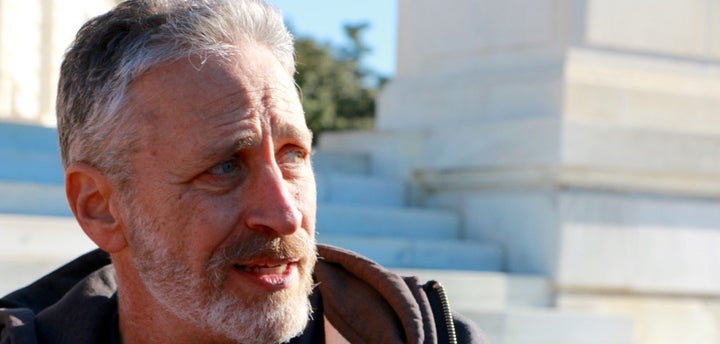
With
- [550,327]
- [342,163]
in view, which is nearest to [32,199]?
[550,327]

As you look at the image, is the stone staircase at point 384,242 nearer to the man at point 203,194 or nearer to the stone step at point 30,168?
the stone step at point 30,168

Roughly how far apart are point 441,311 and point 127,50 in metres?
0.79

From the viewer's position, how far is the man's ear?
2598 millimetres

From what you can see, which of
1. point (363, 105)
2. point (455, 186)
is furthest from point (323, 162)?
point (363, 105)

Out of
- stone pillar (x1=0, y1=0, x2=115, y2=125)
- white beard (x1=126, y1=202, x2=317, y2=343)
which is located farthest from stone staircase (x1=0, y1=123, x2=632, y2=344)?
white beard (x1=126, y1=202, x2=317, y2=343)

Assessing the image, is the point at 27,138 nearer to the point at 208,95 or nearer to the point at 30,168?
the point at 30,168

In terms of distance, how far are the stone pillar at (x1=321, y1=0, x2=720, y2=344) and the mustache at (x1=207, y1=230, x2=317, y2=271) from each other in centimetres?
405

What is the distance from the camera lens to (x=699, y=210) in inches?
265

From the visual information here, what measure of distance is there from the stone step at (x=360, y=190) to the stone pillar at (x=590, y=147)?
167 mm

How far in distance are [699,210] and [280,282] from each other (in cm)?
473

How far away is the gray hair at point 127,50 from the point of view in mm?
2496

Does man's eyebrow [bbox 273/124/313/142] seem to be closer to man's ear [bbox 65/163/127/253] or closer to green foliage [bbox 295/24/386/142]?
man's ear [bbox 65/163/127/253]

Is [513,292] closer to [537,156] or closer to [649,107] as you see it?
[537,156]

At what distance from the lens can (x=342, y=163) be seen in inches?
293
